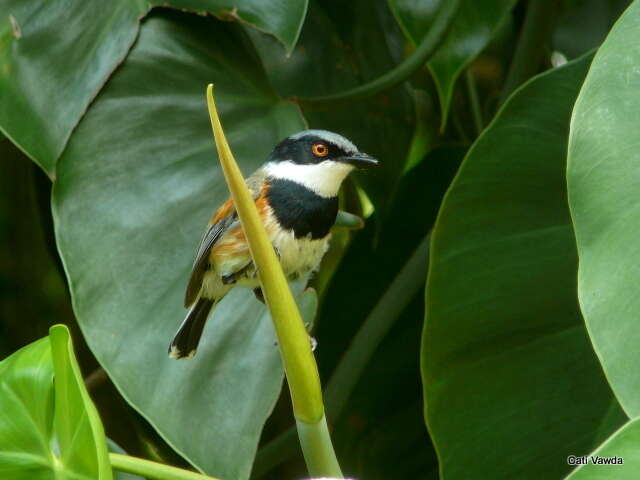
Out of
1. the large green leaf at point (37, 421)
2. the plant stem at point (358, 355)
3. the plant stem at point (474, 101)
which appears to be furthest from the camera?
the plant stem at point (474, 101)

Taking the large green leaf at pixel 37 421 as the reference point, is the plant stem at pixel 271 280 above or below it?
above

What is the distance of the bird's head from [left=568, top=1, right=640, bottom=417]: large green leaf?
500 mm

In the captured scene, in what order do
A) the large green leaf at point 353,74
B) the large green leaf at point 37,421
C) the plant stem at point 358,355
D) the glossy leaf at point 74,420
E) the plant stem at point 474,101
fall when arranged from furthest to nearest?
the plant stem at point 474,101 < the large green leaf at point 353,74 < the plant stem at point 358,355 < the large green leaf at point 37,421 < the glossy leaf at point 74,420

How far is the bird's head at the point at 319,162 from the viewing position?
4.97ft

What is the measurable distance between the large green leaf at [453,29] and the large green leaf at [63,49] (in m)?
0.22

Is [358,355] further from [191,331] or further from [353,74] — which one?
[353,74]

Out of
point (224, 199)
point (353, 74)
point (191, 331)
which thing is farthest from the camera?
point (353, 74)

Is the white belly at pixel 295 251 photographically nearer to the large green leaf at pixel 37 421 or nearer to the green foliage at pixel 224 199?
the green foliage at pixel 224 199

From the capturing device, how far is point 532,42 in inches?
76.4

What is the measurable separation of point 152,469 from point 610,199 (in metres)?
0.55

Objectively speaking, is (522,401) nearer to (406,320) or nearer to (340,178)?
(340,178)

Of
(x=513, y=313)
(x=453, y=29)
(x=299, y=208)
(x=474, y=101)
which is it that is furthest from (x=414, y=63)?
(x=474, y=101)

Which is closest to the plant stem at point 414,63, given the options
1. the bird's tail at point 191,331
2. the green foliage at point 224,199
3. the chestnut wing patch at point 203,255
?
the green foliage at point 224,199

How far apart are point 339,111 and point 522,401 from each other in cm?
69
